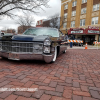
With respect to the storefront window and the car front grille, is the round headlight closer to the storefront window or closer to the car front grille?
the car front grille

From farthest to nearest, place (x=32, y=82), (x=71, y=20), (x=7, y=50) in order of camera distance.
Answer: (x=71, y=20) < (x=7, y=50) < (x=32, y=82)

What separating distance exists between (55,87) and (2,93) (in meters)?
1.04

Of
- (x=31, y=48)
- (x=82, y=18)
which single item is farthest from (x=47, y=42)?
(x=82, y=18)

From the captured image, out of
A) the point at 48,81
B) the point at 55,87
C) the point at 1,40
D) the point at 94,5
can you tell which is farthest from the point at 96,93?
the point at 94,5

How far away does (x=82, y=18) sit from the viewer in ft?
80.7

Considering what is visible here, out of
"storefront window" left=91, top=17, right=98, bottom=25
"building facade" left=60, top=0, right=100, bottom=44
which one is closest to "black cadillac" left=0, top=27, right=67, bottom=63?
"building facade" left=60, top=0, right=100, bottom=44

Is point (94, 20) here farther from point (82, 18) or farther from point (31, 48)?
point (31, 48)

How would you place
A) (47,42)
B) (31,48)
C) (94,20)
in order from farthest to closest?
(94,20) → (31,48) → (47,42)

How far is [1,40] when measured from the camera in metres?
A: 3.87

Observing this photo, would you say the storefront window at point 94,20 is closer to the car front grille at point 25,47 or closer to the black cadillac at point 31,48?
the black cadillac at point 31,48

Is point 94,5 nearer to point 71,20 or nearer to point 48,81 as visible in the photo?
point 71,20

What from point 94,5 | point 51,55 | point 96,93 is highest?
point 94,5

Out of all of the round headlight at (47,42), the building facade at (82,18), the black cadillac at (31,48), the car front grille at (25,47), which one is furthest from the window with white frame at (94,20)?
the car front grille at (25,47)

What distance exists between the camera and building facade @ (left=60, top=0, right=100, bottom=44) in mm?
21141
